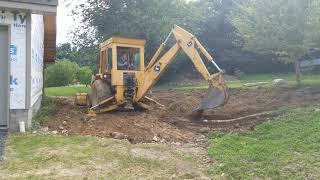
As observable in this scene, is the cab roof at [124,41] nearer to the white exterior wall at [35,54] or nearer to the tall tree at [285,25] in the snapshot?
the white exterior wall at [35,54]

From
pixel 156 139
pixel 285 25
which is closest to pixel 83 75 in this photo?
pixel 285 25

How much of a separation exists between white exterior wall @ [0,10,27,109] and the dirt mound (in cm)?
132

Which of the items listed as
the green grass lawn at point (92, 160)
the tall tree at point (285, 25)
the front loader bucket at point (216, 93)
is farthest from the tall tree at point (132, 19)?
the green grass lawn at point (92, 160)

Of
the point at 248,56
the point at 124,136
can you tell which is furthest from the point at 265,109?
the point at 248,56

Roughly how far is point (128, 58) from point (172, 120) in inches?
129

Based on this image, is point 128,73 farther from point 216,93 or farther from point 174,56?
point 216,93

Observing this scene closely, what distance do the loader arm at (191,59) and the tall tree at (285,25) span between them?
23.8 ft

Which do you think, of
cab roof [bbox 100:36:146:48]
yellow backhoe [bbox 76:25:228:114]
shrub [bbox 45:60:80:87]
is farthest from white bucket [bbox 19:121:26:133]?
shrub [bbox 45:60:80:87]

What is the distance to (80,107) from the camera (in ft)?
66.4

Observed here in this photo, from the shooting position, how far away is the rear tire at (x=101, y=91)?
58.5 feet

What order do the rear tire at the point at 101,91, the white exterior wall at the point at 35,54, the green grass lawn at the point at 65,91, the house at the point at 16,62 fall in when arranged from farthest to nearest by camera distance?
the green grass lawn at the point at 65,91 → the rear tire at the point at 101,91 → the white exterior wall at the point at 35,54 → the house at the point at 16,62

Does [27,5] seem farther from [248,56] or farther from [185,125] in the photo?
[248,56]

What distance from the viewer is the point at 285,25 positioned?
22.8 m

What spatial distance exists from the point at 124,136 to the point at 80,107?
777 cm
